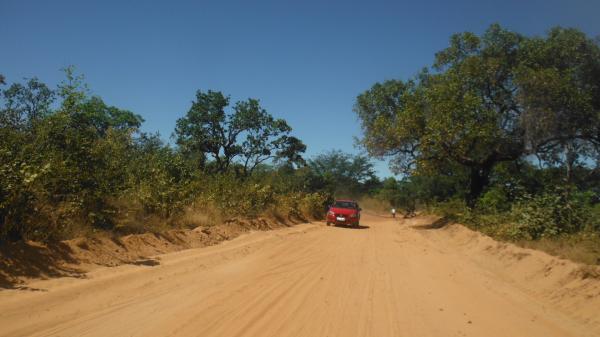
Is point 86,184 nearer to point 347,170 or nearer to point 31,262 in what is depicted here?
point 31,262

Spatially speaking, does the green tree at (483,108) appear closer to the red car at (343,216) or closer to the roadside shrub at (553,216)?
the red car at (343,216)

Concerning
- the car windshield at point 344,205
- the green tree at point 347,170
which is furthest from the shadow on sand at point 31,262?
the green tree at point 347,170

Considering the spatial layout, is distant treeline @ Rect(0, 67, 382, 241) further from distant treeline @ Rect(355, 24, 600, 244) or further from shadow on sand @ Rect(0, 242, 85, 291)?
distant treeline @ Rect(355, 24, 600, 244)

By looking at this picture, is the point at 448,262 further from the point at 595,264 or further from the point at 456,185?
the point at 456,185

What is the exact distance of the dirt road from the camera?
5.03 metres

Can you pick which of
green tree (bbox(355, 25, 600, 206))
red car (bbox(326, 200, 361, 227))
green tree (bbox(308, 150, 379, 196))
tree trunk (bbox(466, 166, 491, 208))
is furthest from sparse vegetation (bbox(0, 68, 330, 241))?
green tree (bbox(308, 150, 379, 196))

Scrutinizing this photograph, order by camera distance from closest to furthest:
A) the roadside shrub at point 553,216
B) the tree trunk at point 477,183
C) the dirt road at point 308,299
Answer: the dirt road at point 308,299
the roadside shrub at point 553,216
the tree trunk at point 477,183

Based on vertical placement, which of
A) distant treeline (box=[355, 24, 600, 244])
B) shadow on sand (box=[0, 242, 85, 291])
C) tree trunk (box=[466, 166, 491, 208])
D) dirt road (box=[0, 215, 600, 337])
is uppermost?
distant treeline (box=[355, 24, 600, 244])

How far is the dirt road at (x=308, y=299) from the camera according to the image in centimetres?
503

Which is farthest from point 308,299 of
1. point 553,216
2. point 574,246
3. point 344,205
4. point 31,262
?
point 344,205

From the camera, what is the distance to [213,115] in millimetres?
34781

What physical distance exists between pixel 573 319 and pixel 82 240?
9075 millimetres

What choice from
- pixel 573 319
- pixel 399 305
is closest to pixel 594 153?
pixel 573 319

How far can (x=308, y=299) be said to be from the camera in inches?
253
